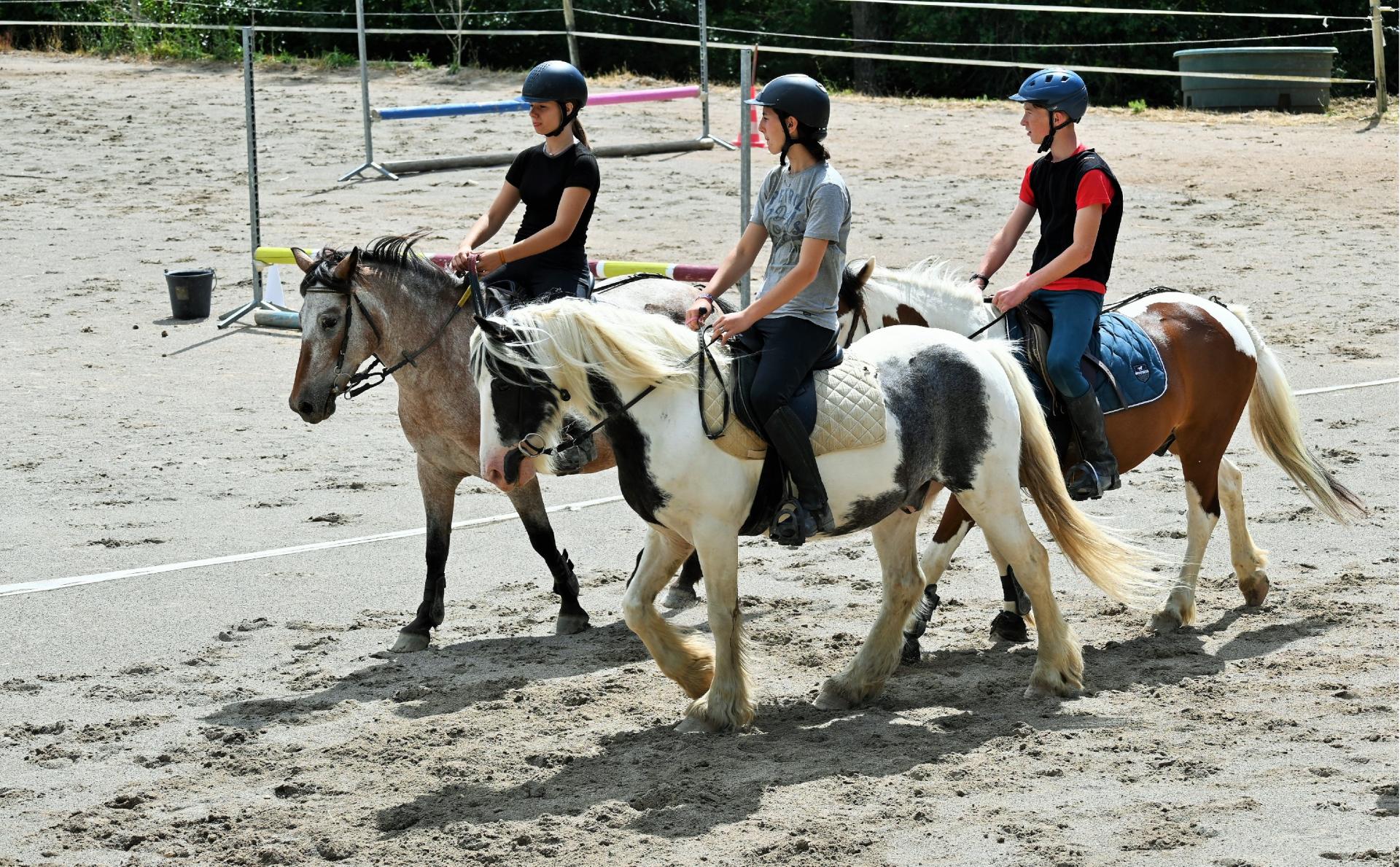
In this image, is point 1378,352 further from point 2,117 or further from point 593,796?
point 2,117

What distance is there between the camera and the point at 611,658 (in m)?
6.10

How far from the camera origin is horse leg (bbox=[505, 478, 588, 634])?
6.46 m

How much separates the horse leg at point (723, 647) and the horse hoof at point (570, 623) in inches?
53.3

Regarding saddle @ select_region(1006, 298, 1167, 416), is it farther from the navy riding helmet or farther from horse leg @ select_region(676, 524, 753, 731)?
horse leg @ select_region(676, 524, 753, 731)

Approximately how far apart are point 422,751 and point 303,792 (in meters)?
0.46

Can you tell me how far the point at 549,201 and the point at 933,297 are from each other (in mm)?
1734

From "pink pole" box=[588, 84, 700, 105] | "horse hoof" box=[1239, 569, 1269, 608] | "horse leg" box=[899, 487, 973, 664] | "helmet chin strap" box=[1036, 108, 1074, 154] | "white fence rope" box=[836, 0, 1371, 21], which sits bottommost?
"horse hoof" box=[1239, 569, 1269, 608]

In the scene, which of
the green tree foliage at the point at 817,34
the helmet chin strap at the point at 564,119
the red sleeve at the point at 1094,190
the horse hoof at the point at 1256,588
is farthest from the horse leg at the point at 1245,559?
the green tree foliage at the point at 817,34

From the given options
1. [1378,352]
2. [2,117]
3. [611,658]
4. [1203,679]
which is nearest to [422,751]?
[611,658]

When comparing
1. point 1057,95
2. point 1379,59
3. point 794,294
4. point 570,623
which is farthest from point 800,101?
point 1379,59

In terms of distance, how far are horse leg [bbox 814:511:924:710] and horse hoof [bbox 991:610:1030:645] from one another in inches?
29.0

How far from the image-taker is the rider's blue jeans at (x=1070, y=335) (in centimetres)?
587

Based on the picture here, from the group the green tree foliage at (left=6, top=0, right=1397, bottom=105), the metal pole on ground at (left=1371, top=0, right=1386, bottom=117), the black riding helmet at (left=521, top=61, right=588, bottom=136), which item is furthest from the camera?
the green tree foliage at (left=6, top=0, right=1397, bottom=105)

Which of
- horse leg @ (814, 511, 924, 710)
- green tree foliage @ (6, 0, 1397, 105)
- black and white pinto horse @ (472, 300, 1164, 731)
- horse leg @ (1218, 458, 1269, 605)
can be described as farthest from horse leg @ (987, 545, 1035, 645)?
green tree foliage @ (6, 0, 1397, 105)
